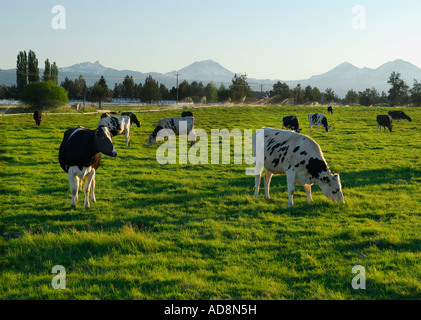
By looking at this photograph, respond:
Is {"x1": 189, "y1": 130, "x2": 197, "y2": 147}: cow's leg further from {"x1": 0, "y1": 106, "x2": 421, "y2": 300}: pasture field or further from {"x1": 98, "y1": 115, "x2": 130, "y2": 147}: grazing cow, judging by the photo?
{"x1": 0, "y1": 106, "x2": 421, "y2": 300}: pasture field

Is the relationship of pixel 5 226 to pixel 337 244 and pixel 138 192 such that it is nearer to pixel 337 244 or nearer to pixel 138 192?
pixel 138 192

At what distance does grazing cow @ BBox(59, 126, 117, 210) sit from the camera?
1029 cm

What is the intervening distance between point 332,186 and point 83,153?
769 centimetres

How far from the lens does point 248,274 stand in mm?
6117

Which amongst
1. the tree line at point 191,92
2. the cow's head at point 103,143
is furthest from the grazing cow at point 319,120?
the tree line at point 191,92

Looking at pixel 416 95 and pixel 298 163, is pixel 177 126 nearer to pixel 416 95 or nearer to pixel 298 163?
pixel 298 163

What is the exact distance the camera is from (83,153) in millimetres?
10320

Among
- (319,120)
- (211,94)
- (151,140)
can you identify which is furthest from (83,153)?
(211,94)

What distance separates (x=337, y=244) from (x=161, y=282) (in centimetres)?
412

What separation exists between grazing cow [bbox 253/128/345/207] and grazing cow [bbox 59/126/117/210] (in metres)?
5.07

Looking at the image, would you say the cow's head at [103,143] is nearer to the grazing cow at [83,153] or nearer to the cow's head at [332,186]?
the grazing cow at [83,153]

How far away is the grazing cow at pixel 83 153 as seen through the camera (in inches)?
405

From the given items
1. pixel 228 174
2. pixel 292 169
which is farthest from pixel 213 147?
pixel 292 169

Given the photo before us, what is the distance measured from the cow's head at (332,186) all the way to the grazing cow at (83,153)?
21.3 ft
